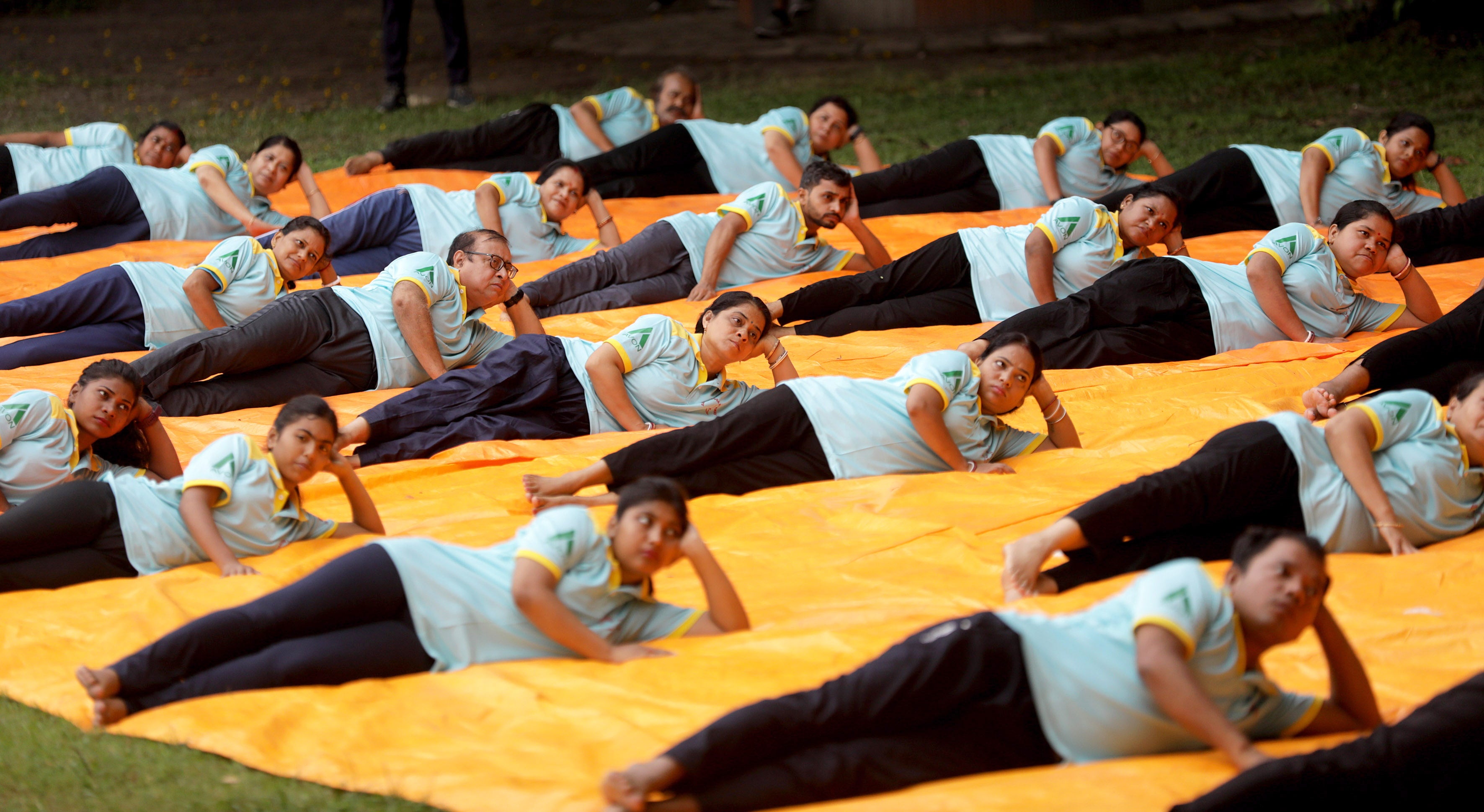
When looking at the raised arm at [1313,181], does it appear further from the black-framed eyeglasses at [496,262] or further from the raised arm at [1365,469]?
the black-framed eyeglasses at [496,262]

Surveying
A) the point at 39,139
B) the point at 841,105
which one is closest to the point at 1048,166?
the point at 841,105

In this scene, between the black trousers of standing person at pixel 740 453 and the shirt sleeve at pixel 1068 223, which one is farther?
the shirt sleeve at pixel 1068 223

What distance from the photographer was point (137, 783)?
8.29 ft

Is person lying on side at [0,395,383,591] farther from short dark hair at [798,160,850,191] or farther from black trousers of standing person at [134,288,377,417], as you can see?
short dark hair at [798,160,850,191]

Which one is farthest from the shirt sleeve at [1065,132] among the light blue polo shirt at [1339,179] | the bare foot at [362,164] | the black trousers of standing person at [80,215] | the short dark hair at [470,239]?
the black trousers of standing person at [80,215]

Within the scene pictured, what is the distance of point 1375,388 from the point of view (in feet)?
14.0

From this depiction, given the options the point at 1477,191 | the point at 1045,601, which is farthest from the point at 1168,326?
the point at 1477,191

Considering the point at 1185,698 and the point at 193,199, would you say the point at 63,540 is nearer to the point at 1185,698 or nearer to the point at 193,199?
the point at 1185,698

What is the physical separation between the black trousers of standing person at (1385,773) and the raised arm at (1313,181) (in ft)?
15.2

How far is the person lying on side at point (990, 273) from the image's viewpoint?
18.4 feet

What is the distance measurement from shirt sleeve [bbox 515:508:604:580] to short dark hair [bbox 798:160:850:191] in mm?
3443

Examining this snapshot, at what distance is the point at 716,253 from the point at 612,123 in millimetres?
2423

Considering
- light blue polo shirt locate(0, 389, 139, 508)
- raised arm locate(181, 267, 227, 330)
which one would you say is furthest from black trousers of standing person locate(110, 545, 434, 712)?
raised arm locate(181, 267, 227, 330)

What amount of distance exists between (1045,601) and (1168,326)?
7.99 feet
